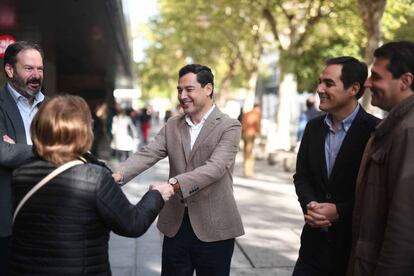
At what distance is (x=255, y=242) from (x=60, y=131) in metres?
5.01

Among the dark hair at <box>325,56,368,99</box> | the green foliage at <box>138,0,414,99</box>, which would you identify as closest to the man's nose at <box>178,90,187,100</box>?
the dark hair at <box>325,56,368,99</box>

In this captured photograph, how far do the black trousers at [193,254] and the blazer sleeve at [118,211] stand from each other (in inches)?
37.9

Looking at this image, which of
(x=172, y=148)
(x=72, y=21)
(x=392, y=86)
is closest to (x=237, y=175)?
(x=72, y=21)

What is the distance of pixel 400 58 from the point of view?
2590mm

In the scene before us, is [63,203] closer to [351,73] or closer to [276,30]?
[351,73]

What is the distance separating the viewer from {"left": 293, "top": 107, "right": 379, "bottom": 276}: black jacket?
3078mm

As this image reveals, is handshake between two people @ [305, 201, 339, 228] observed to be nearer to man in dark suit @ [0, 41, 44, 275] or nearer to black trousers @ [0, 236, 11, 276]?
man in dark suit @ [0, 41, 44, 275]

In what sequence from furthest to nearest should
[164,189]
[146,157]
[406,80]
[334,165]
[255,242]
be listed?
[255,242]
[146,157]
[334,165]
[164,189]
[406,80]

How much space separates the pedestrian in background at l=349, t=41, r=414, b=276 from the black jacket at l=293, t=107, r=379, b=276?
1.08 feet

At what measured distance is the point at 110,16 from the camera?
8.82 metres

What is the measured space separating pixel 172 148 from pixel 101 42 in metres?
9.42

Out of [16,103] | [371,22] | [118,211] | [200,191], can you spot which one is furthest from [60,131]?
[371,22]

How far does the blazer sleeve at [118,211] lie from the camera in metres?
2.35

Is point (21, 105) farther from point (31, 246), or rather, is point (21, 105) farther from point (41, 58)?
point (31, 246)
